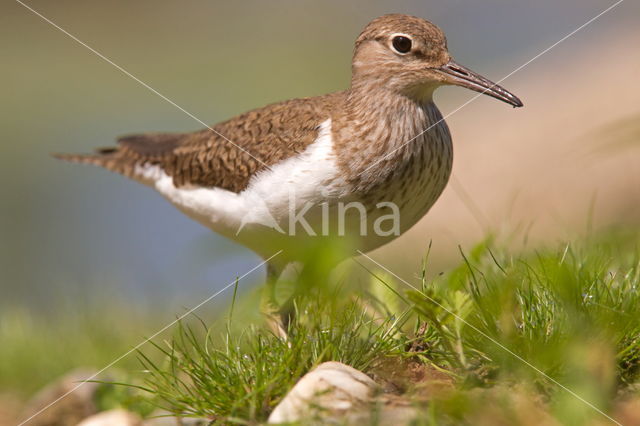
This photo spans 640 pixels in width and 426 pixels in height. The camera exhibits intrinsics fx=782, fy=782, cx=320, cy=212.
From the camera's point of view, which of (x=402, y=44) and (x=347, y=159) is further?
(x=402, y=44)

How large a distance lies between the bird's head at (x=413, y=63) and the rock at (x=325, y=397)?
94.2 inches

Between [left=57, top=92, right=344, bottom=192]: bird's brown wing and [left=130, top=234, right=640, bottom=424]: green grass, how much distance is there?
4.88 ft

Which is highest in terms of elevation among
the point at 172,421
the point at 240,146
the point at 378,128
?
the point at 378,128

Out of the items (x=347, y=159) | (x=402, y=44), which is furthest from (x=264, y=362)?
(x=402, y=44)

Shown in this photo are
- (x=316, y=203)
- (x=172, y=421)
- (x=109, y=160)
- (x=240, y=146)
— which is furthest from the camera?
(x=109, y=160)

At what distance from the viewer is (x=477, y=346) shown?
3.90m

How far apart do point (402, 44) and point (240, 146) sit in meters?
1.40

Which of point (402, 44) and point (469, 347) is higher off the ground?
point (402, 44)

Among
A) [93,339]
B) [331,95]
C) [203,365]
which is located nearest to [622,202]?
[331,95]

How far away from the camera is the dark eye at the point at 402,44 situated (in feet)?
17.6

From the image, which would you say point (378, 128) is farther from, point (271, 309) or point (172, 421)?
point (172, 421)

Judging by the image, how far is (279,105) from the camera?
590cm

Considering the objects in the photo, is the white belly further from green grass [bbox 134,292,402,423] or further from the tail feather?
the tail feather

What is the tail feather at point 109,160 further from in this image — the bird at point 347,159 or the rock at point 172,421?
the rock at point 172,421
